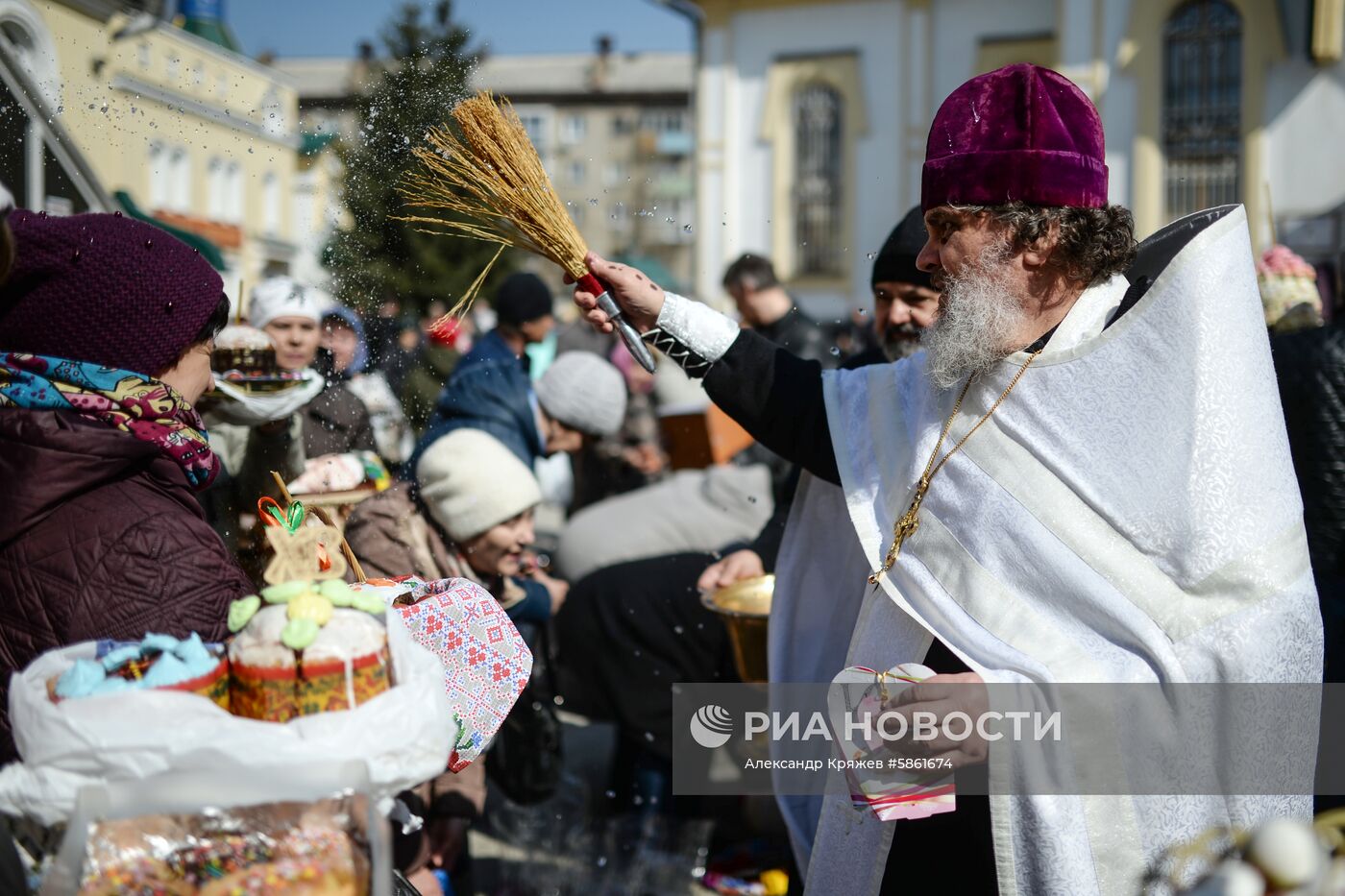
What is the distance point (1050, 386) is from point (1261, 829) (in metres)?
1.16

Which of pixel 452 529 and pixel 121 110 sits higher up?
pixel 121 110

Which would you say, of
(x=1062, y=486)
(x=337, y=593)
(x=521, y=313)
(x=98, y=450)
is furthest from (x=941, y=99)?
(x=337, y=593)

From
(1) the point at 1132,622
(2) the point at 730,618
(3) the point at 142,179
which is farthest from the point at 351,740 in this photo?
(3) the point at 142,179

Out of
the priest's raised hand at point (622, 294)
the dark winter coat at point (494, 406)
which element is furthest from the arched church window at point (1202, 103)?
the priest's raised hand at point (622, 294)

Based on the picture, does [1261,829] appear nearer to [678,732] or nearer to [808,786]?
[808,786]

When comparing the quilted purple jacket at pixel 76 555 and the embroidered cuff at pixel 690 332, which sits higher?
the embroidered cuff at pixel 690 332

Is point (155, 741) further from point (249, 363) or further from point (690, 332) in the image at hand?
point (249, 363)

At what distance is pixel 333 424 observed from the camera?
3.34m

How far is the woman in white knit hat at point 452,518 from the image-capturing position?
3162 millimetres

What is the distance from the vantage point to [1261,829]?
1.11m

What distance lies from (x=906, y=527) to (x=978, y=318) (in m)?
0.41

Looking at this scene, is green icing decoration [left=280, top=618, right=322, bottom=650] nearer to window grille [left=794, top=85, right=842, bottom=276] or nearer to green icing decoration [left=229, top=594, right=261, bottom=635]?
green icing decoration [left=229, top=594, right=261, bottom=635]

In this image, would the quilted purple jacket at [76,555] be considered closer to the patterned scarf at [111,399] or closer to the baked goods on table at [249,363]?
the patterned scarf at [111,399]

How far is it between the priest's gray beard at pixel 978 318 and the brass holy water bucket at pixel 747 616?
96 centimetres
